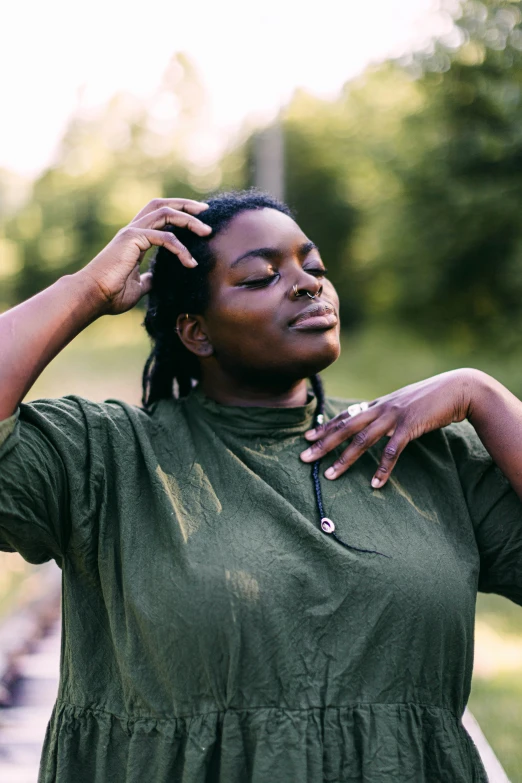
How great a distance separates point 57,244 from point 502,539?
91.7ft

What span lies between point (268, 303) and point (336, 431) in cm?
37

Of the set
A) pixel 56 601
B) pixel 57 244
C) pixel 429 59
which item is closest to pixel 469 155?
pixel 429 59

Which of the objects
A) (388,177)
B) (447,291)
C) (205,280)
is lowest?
(205,280)

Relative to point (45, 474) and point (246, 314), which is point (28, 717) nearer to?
point (45, 474)

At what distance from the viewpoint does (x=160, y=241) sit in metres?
2.43

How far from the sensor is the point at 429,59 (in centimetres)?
1169

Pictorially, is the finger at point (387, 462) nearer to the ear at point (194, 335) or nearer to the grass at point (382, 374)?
the ear at point (194, 335)

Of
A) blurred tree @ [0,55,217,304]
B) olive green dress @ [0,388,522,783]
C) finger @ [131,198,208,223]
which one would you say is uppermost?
blurred tree @ [0,55,217,304]

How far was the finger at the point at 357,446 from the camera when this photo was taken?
7.68ft

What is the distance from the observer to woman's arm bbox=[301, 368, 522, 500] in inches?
92.6

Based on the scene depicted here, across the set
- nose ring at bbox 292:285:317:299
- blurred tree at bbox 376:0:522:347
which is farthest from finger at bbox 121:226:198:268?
blurred tree at bbox 376:0:522:347

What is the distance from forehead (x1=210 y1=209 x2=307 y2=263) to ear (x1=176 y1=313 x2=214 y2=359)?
0.20 meters

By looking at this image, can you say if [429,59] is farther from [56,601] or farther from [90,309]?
[90,309]

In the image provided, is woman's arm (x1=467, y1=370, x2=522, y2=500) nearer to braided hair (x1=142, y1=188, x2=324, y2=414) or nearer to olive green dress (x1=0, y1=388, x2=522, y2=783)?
olive green dress (x1=0, y1=388, x2=522, y2=783)
